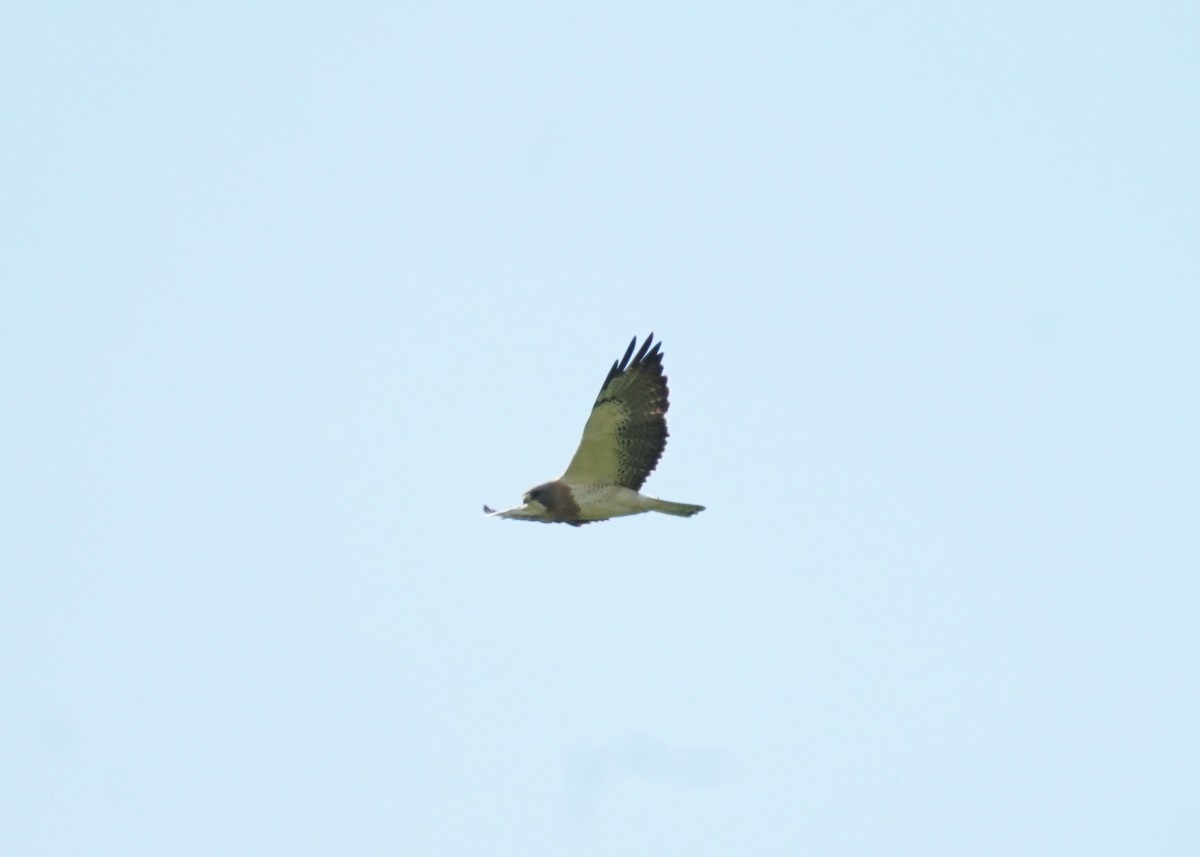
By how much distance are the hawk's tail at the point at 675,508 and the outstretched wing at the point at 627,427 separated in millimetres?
288

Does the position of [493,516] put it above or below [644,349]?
below

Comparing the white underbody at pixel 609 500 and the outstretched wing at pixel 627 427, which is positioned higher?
the outstretched wing at pixel 627 427

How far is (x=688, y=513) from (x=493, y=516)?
223 centimetres

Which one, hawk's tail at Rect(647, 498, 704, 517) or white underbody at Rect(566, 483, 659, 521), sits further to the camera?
→ white underbody at Rect(566, 483, 659, 521)

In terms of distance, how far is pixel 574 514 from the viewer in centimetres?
2780

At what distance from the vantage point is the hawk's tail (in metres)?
27.3

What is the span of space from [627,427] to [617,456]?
36cm

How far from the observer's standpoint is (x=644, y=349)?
89.7 ft

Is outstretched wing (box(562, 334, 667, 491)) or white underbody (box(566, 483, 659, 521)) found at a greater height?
outstretched wing (box(562, 334, 667, 491))

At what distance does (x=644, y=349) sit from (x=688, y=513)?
1.90 metres

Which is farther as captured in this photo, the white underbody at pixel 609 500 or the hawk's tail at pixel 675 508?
the white underbody at pixel 609 500

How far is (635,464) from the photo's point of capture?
1085 inches

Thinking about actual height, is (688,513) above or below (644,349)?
below

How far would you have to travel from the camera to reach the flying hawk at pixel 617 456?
89.6ft
